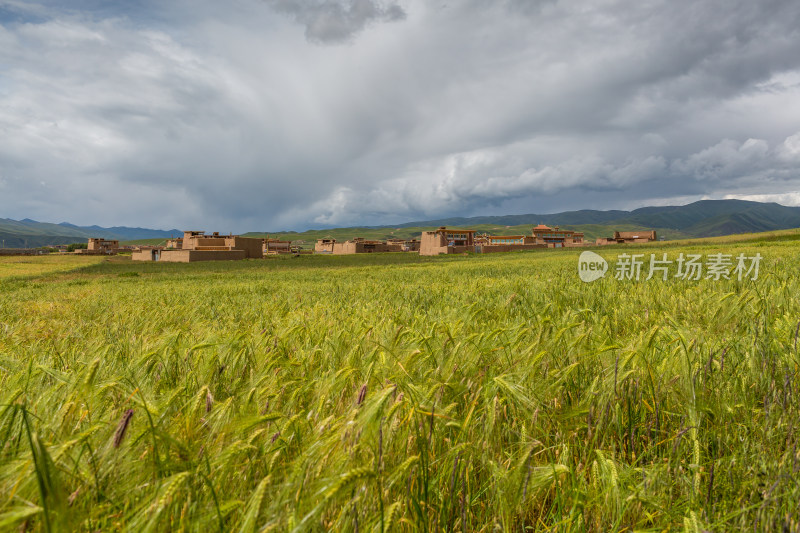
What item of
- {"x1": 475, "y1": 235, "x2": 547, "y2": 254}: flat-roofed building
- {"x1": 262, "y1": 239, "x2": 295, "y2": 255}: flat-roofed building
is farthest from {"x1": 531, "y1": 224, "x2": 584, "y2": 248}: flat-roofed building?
{"x1": 262, "y1": 239, "x2": 295, "y2": 255}: flat-roofed building

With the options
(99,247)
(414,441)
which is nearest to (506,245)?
(414,441)

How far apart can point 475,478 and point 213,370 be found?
1591 millimetres

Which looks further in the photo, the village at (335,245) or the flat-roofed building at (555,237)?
the flat-roofed building at (555,237)

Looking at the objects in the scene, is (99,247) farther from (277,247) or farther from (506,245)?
(506,245)

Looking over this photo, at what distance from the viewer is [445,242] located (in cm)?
6862

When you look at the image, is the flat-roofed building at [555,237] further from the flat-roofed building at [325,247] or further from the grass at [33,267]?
the grass at [33,267]

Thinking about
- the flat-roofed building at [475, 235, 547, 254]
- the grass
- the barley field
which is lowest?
the grass

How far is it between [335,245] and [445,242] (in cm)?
3943

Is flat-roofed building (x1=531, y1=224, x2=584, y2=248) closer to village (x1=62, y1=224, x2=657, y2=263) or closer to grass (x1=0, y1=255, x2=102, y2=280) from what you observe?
village (x1=62, y1=224, x2=657, y2=263)

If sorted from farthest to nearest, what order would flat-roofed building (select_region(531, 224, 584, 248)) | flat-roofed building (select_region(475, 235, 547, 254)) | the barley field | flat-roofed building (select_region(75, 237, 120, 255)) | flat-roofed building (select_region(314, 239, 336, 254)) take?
flat-roofed building (select_region(314, 239, 336, 254)) < flat-roofed building (select_region(531, 224, 584, 248)) < flat-roofed building (select_region(75, 237, 120, 255)) < flat-roofed building (select_region(475, 235, 547, 254)) < the barley field

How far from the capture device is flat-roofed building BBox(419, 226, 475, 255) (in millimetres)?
68488

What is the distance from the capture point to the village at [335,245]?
195 ft

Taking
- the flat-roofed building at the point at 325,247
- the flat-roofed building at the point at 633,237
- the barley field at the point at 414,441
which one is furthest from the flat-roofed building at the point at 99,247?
the flat-roofed building at the point at 633,237

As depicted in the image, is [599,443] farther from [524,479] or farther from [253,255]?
[253,255]
